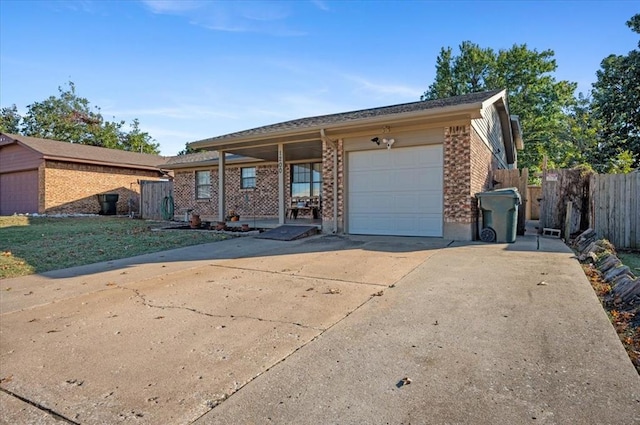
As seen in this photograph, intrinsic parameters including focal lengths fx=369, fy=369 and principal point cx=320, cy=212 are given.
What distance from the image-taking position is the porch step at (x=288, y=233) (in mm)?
9759

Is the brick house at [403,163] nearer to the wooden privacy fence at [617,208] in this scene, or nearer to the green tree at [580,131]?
the wooden privacy fence at [617,208]

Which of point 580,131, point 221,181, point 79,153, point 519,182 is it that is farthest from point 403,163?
point 580,131

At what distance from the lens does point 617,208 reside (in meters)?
8.72

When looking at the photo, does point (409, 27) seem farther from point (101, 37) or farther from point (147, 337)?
point (147, 337)

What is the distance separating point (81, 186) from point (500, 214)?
2163 centimetres

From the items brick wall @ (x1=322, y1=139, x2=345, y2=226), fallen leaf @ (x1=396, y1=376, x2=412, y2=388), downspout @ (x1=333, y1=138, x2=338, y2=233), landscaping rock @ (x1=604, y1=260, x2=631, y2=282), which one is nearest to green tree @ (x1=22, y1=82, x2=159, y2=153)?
brick wall @ (x1=322, y1=139, x2=345, y2=226)

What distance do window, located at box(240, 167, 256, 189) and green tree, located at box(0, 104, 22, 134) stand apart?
118ft

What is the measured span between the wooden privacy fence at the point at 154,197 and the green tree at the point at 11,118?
100 feet

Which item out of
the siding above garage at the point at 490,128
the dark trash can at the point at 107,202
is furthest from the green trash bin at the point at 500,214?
the dark trash can at the point at 107,202

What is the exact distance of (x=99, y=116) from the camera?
4347cm

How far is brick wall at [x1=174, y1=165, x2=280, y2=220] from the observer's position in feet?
53.8

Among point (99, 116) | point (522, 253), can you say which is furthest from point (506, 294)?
point (99, 116)

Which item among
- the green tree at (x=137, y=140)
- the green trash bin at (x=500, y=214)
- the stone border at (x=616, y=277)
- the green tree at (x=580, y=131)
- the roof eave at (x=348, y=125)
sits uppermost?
the green tree at (x=137, y=140)

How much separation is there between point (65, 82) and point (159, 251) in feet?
150
